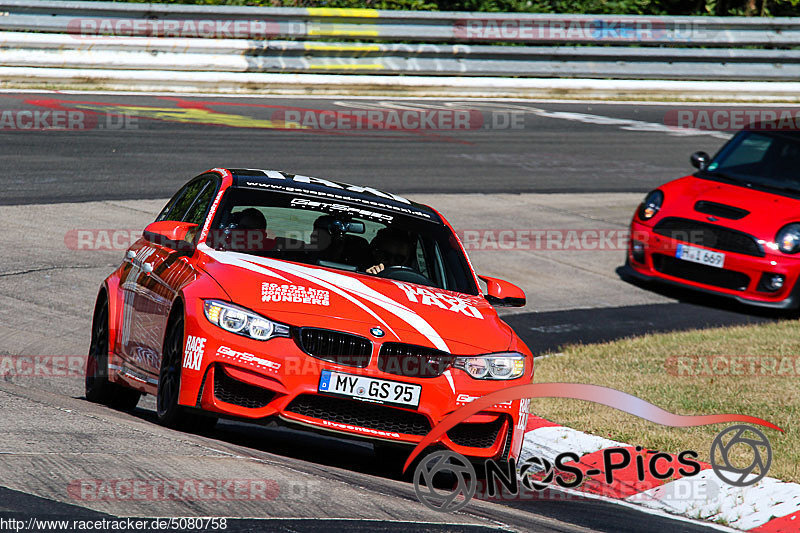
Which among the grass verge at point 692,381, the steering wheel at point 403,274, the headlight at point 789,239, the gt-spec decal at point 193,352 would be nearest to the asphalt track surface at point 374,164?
the gt-spec decal at point 193,352

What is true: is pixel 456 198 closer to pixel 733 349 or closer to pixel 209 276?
pixel 733 349

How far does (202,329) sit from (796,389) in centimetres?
494

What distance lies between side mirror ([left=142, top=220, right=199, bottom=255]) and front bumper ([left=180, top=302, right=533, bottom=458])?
3.03 feet

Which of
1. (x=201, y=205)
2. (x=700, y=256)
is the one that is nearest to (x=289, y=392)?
(x=201, y=205)

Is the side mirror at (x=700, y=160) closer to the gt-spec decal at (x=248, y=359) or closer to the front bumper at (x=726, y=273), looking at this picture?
the front bumper at (x=726, y=273)

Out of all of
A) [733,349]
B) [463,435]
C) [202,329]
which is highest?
[202,329]

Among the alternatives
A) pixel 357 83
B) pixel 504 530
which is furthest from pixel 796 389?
pixel 357 83

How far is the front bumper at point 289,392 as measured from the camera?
6004 mm

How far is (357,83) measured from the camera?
21.3 metres

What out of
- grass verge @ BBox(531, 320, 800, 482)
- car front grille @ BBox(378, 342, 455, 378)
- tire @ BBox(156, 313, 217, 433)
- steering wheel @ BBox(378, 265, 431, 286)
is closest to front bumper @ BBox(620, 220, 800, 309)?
grass verge @ BBox(531, 320, 800, 482)

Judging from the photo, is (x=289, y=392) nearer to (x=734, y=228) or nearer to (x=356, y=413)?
(x=356, y=413)

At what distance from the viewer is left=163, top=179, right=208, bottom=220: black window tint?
788cm

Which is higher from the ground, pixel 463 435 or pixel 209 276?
pixel 209 276

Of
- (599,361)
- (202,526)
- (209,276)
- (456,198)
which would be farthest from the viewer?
(456,198)
